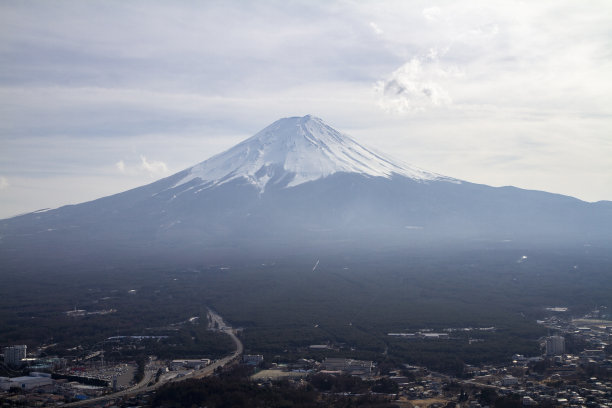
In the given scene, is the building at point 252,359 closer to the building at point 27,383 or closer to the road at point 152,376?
the road at point 152,376

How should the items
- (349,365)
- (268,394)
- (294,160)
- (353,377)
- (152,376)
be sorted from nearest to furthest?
(268,394) → (353,377) → (152,376) → (349,365) → (294,160)

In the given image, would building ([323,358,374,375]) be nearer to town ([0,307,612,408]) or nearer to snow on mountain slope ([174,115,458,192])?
town ([0,307,612,408])

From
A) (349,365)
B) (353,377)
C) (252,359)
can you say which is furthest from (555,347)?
(252,359)

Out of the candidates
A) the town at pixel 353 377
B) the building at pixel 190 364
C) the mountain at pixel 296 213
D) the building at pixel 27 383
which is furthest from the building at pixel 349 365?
the mountain at pixel 296 213

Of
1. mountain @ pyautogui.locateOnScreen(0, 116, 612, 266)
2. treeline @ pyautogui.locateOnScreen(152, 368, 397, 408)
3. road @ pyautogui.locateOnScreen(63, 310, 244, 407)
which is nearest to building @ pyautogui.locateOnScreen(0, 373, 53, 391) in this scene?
road @ pyautogui.locateOnScreen(63, 310, 244, 407)

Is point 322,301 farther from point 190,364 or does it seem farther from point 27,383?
point 27,383
